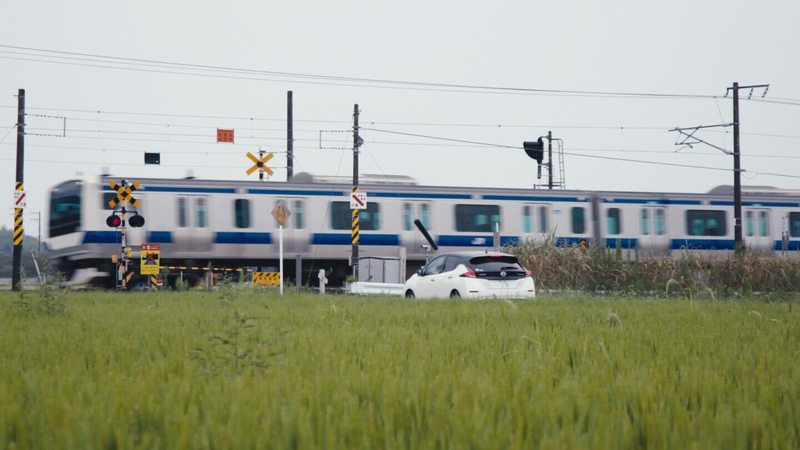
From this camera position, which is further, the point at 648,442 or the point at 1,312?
the point at 1,312

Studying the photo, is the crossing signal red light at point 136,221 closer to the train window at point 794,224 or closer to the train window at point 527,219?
the train window at point 527,219

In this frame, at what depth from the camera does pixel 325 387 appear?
4746mm

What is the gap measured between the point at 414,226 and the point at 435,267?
40.4 ft

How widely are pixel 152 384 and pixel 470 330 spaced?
14.2 feet

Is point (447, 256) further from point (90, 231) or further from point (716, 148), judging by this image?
point (716, 148)

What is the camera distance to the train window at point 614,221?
3350cm

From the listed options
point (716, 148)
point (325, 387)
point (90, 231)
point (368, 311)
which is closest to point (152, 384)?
point (325, 387)

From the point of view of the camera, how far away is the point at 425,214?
31781mm

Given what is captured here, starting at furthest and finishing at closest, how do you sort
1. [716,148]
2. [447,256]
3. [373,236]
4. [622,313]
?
[716,148] < [373,236] < [447,256] < [622,313]

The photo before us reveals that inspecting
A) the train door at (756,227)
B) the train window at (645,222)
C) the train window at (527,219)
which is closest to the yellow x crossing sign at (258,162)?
the train window at (527,219)

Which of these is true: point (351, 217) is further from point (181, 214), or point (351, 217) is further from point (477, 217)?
point (181, 214)

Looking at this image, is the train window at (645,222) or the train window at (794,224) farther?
the train window at (794,224)

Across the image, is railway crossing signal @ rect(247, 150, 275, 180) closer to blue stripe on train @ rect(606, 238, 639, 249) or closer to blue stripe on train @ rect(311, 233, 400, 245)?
blue stripe on train @ rect(311, 233, 400, 245)

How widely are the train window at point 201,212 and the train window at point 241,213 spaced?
95 cm
